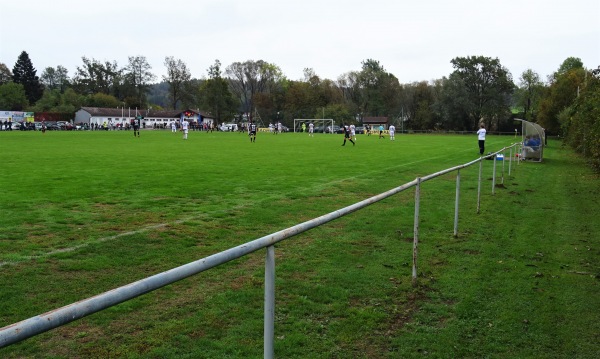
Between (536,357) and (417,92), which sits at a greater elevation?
(417,92)

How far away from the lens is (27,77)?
129m

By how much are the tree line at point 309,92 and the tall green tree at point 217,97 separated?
0.23 m

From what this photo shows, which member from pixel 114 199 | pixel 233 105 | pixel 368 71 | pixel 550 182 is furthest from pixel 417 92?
pixel 114 199

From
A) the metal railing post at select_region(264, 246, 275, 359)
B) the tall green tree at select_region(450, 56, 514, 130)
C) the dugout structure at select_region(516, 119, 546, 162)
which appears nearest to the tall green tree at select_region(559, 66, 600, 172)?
the dugout structure at select_region(516, 119, 546, 162)

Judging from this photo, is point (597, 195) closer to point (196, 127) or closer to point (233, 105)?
point (196, 127)

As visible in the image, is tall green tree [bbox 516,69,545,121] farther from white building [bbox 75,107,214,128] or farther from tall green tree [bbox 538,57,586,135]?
white building [bbox 75,107,214,128]

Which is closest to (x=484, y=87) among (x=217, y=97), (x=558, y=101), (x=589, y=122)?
(x=558, y=101)

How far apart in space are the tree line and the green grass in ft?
208

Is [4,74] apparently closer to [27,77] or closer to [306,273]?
[27,77]

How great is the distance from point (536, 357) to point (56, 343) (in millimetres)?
4244

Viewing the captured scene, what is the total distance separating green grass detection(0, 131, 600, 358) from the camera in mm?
4629

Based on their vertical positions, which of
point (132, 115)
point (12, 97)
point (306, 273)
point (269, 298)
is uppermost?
point (12, 97)

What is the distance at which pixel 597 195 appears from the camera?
48.8ft

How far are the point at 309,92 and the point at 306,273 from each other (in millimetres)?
112083
